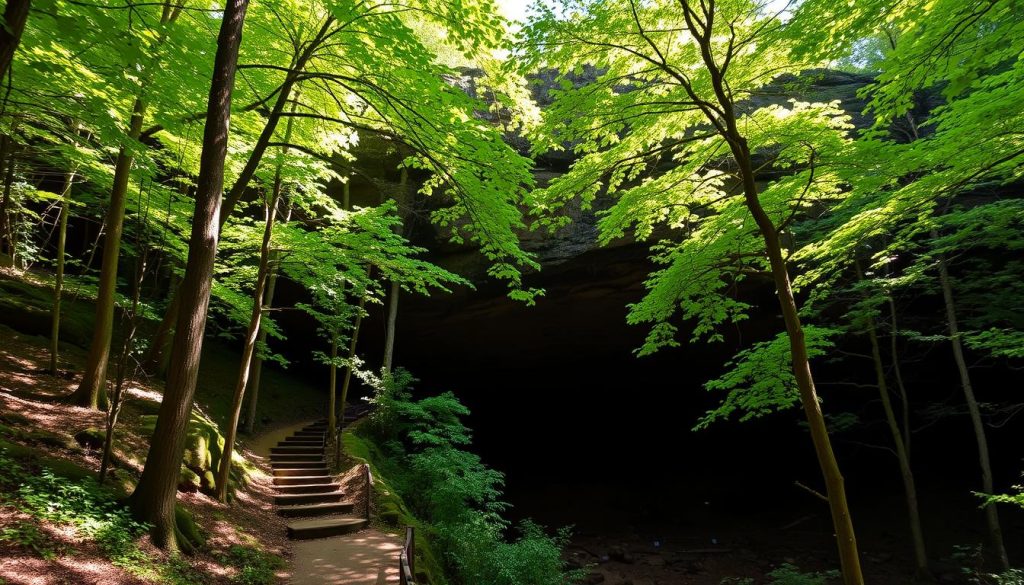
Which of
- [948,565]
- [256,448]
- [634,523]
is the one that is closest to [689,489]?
[634,523]

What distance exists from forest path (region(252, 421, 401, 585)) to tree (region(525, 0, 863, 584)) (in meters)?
4.99

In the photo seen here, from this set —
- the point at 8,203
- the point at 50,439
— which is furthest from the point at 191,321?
the point at 8,203

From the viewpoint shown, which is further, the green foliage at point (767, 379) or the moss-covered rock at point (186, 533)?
the green foliage at point (767, 379)

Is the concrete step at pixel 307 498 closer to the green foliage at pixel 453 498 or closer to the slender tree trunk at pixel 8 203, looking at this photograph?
the green foliage at pixel 453 498

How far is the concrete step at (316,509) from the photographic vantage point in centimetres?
833

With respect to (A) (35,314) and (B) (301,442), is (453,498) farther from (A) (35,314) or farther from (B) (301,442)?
(A) (35,314)

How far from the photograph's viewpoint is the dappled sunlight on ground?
563cm

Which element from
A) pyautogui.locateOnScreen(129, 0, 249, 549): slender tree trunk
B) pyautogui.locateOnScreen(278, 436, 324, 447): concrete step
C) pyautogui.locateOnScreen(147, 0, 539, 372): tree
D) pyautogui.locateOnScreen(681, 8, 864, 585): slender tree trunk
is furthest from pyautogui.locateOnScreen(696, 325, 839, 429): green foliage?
pyautogui.locateOnScreen(278, 436, 324, 447): concrete step

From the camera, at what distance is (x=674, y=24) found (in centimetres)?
557

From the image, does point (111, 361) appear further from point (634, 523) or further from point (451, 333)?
point (634, 523)

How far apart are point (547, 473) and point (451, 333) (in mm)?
9027

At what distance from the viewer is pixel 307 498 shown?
29.8ft

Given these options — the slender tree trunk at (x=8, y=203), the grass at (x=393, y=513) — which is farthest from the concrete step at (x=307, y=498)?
the slender tree trunk at (x=8, y=203)

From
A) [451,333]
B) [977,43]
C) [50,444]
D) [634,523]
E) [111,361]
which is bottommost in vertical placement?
[634,523]
